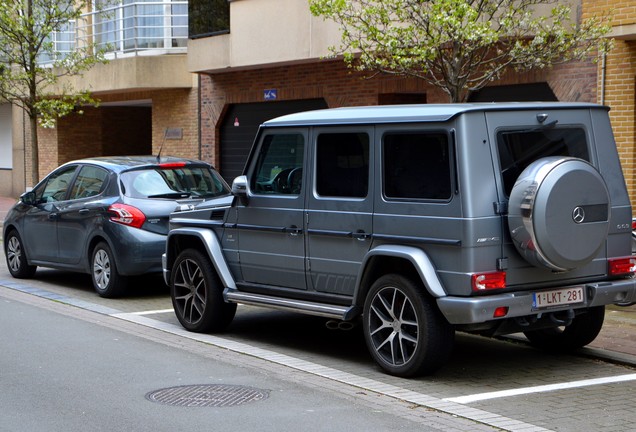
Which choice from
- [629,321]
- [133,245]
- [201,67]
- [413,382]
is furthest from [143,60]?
[413,382]

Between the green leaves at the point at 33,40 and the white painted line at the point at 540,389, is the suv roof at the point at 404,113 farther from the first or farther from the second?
A: the green leaves at the point at 33,40

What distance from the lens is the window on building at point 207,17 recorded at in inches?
870

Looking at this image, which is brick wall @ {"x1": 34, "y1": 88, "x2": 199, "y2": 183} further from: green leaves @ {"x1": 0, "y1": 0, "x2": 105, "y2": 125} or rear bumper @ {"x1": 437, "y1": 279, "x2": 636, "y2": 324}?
rear bumper @ {"x1": 437, "y1": 279, "x2": 636, "y2": 324}

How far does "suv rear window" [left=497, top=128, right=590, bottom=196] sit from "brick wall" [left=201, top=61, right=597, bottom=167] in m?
7.28

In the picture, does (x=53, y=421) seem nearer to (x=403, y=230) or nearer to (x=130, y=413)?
(x=130, y=413)

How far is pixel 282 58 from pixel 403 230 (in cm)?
1250

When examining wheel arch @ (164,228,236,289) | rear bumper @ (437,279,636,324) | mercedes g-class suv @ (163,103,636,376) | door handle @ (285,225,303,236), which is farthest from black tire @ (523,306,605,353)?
wheel arch @ (164,228,236,289)

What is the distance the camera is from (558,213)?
7590 millimetres

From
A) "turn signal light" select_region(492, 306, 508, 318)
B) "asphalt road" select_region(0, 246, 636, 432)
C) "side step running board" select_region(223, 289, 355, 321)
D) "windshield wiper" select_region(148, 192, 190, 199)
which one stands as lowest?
"asphalt road" select_region(0, 246, 636, 432)

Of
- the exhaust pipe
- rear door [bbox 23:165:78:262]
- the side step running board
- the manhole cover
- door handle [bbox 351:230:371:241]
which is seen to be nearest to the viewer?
the manhole cover

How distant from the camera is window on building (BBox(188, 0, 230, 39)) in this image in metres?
22.1

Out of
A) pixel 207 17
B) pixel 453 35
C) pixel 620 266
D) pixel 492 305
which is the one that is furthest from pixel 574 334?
pixel 207 17

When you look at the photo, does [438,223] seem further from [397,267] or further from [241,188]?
[241,188]

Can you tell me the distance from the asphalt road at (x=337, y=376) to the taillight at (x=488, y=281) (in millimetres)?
769
